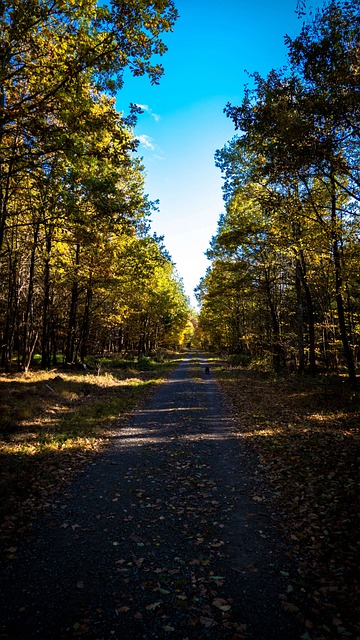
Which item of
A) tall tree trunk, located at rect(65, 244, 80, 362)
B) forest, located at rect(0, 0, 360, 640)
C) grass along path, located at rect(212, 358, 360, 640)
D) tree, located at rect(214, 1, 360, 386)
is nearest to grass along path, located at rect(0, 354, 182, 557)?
forest, located at rect(0, 0, 360, 640)

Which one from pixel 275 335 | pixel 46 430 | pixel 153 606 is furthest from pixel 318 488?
pixel 275 335

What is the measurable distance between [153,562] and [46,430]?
21.8ft

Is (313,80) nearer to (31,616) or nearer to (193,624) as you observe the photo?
(193,624)

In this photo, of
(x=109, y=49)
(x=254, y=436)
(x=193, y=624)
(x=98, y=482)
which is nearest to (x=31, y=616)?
(x=193, y=624)

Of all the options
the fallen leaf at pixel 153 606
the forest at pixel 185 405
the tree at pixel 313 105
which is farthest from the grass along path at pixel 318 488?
the tree at pixel 313 105

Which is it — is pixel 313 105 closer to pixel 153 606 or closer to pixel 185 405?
pixel 153 606

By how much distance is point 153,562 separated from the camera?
4.62 meters

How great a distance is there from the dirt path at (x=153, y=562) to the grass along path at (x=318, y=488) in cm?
37

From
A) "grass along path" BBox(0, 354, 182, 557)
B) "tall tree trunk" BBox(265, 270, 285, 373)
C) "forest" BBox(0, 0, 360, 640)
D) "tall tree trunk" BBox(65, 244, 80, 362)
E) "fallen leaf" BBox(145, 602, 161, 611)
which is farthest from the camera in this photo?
"tall tree trunk" BBox(265, 270, 285, 373)

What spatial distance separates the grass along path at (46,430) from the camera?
20.6 feet

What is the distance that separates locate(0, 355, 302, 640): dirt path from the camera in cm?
359

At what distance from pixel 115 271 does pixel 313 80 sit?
1523 centimetres

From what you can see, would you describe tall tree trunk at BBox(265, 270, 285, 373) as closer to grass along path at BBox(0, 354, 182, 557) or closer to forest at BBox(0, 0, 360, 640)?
forest at BBox(0, 0, 360, 640)

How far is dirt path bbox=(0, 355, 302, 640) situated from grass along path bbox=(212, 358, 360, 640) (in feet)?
1.21
